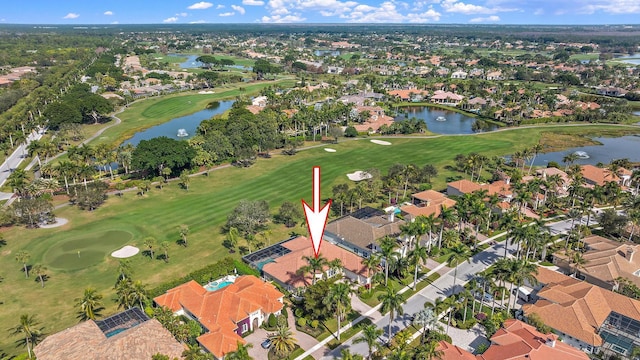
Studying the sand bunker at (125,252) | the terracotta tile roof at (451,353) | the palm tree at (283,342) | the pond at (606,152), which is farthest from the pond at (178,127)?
the terracotta tile roof at (451,353)

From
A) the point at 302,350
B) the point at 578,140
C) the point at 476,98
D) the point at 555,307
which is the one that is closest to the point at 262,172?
the point at 302,350

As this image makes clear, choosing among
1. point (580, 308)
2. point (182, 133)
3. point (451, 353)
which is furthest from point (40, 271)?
point (182, 133)

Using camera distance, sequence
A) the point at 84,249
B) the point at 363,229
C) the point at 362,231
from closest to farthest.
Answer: the point at 362,231
the point at 363,229
the point at 84,249

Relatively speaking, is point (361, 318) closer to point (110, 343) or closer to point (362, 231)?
point (362, 231)

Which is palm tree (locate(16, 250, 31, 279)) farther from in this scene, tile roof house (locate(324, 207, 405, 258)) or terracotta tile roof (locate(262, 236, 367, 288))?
tile roof house (locate(324, 207, 405, 258))

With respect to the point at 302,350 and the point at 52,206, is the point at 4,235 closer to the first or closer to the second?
the point at 52,206

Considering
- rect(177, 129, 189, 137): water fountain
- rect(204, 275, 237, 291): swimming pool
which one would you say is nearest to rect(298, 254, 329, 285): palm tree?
rect(204, 275, 237, 291): swimming pool

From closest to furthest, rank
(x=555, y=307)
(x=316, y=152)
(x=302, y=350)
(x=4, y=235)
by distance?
1. (x=302, y=350)
2. (x=555, y=307)
3. (x=4, y=235)
4. (x=316, y=152)
